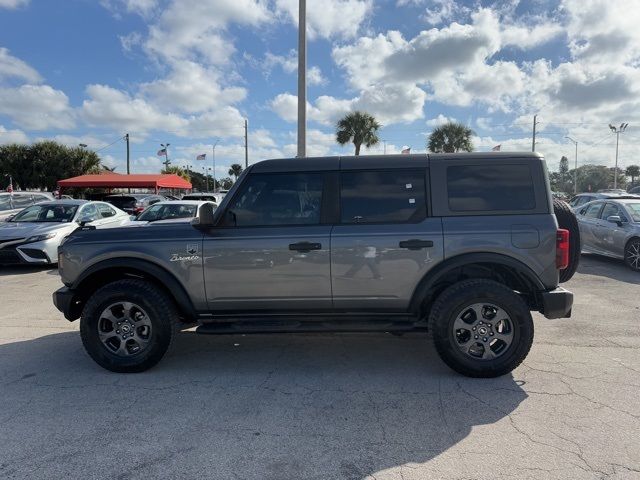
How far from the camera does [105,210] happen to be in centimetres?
1168

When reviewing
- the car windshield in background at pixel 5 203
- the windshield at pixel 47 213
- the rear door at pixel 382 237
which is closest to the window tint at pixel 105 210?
the windshield at pixel 47 213

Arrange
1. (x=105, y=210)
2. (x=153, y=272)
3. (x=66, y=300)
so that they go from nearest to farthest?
(x=153, y=272), (x=66, y=300), (x=105, y=210)

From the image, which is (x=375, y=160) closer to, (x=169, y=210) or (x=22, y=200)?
(x=169, y=210)

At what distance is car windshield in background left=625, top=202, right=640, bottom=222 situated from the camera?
31.4 feet

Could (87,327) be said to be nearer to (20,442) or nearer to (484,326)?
(20,442)

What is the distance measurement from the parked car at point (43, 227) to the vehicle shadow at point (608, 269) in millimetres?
9402

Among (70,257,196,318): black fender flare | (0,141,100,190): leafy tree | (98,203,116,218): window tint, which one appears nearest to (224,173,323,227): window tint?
(70,257,196,318): black fender flare

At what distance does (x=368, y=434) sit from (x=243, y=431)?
2.82ft

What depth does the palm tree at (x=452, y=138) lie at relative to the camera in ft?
105

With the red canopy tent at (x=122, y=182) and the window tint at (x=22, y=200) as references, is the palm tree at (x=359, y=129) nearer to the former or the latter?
the red canopy tent at (x=122, y=182)

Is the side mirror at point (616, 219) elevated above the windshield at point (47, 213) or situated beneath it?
situated beneath

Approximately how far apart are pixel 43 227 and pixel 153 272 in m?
6.88

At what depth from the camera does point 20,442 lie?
10.1ft

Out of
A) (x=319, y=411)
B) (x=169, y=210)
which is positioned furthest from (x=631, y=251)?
(x=169, y=210)
